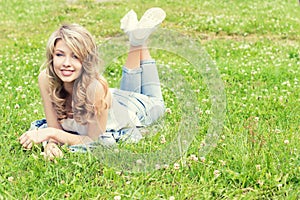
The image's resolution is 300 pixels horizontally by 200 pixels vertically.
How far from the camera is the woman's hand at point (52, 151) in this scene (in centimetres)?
416

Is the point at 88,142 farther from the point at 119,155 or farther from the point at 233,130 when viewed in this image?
the point at 233,130

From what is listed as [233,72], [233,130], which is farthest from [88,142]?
[233,72]

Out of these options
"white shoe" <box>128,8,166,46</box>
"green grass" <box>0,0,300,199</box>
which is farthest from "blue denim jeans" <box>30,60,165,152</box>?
"white shoe" <box>128,8,166,46</box>

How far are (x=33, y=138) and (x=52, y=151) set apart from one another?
0.25 meters

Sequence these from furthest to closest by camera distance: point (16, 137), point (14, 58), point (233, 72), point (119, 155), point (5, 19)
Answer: point (5, 19)
point (14, 58)
point (233, 72)
point (16, 137)
point (119, 155)

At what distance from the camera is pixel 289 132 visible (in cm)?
471

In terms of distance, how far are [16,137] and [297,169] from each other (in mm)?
2349

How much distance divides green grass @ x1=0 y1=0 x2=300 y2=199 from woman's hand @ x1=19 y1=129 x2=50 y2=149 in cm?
7

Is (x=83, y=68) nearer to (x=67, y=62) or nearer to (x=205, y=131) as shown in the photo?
(x=67, y=62)

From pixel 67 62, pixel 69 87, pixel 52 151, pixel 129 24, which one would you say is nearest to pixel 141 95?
pixel 129 24

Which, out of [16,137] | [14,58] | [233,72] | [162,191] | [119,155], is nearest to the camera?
[162,191]

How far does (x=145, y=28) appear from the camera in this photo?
15.7 feet

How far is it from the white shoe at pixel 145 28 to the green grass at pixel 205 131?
0.81 metres

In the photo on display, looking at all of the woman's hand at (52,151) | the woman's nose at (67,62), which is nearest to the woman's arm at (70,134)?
the woman's hand at (52,151)
